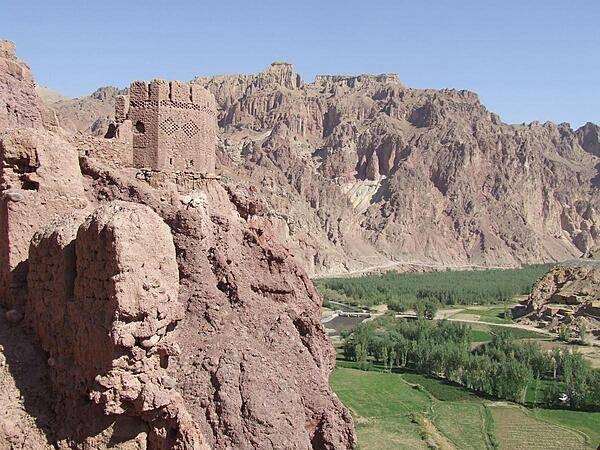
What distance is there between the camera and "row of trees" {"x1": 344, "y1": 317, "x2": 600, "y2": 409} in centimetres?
4516

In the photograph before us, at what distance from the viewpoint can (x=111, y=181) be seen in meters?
12.1

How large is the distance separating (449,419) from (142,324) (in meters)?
35.0

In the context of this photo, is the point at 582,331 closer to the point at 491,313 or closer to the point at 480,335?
the point at 480,335

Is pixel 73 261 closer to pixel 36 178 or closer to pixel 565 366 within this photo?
pixel 36 178

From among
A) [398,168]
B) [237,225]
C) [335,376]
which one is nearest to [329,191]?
[398,168]

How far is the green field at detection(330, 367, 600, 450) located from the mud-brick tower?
63.2 feet

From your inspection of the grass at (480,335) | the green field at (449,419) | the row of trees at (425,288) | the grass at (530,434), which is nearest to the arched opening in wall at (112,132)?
the green field at (449,419)

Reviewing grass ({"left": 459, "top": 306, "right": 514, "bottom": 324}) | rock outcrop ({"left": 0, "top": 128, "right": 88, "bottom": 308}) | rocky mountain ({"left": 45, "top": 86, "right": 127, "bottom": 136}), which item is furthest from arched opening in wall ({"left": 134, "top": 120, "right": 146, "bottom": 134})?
rocky mountain ({"left": 45, "top": 86, "right": 127, "bottom": 136})

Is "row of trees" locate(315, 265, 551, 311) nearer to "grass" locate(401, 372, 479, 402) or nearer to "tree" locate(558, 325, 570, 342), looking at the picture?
"tree" locate(558, 325, 570, 342)

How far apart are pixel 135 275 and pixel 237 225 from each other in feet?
15.8

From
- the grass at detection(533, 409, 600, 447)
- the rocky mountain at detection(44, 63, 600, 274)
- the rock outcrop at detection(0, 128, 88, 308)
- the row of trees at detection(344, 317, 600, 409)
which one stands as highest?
the rocky mountain at detection(44, 63, 600, 274)

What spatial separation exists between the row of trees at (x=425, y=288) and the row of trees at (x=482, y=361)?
84.0 ft

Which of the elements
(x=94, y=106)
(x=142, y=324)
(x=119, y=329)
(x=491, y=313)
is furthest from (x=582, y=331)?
(x=94, y=106)

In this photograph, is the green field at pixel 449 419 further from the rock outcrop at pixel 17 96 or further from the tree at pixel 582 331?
the rock outcrop at pixel 17 96
